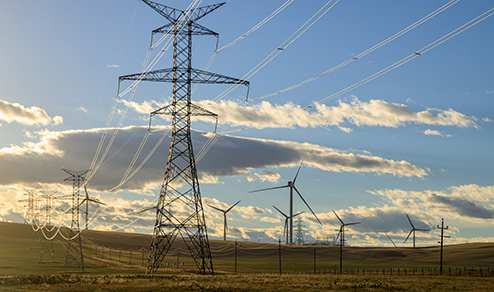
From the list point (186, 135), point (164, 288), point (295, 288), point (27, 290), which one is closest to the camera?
point (27, 290)

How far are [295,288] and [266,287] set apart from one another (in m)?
3.77

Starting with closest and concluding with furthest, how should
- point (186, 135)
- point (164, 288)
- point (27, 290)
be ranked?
point (27, 290), point (164, 288), point (186, 135)

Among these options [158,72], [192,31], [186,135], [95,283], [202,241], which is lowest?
[95,283]

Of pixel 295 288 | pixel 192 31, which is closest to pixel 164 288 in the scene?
pixel 295 288

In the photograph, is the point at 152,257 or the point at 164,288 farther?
the point at 152,257

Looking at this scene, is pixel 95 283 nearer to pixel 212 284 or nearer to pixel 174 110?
pixel 212 284

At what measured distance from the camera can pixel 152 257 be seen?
234ft

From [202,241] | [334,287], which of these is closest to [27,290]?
[202,241]

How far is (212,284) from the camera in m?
64.5

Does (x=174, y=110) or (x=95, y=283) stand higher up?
(x=174, y=110)

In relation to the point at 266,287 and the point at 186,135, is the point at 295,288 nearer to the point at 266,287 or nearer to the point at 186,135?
the point at 266,287

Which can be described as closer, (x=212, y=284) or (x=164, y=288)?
(x=164, y=288)

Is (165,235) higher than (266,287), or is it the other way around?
(165,235)

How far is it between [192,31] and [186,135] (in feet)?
49.9
